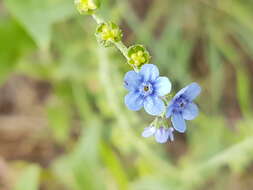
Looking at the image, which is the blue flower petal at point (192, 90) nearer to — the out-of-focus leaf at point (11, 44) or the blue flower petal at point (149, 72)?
the blue flower petal at point (149, 72)

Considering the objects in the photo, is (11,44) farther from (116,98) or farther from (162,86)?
(162,86)

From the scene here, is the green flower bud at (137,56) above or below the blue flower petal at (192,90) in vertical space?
above

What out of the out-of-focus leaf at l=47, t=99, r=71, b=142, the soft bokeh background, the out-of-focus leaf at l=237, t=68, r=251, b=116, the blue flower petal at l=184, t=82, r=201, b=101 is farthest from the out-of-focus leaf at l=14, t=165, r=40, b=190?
the blue flower petal at l=184, t=82, r=201, b=101

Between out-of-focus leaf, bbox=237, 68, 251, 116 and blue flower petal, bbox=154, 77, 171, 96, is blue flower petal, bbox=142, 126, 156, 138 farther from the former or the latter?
out-of-focus leaf, bbox=237, 68, 251, 116

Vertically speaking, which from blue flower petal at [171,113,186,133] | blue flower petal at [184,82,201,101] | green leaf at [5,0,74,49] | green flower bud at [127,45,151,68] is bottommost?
blue flower petal at [171,113,186,133]

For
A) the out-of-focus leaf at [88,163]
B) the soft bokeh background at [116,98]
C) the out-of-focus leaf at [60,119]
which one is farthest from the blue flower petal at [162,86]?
the out-of-focus leaf at [60,119]
